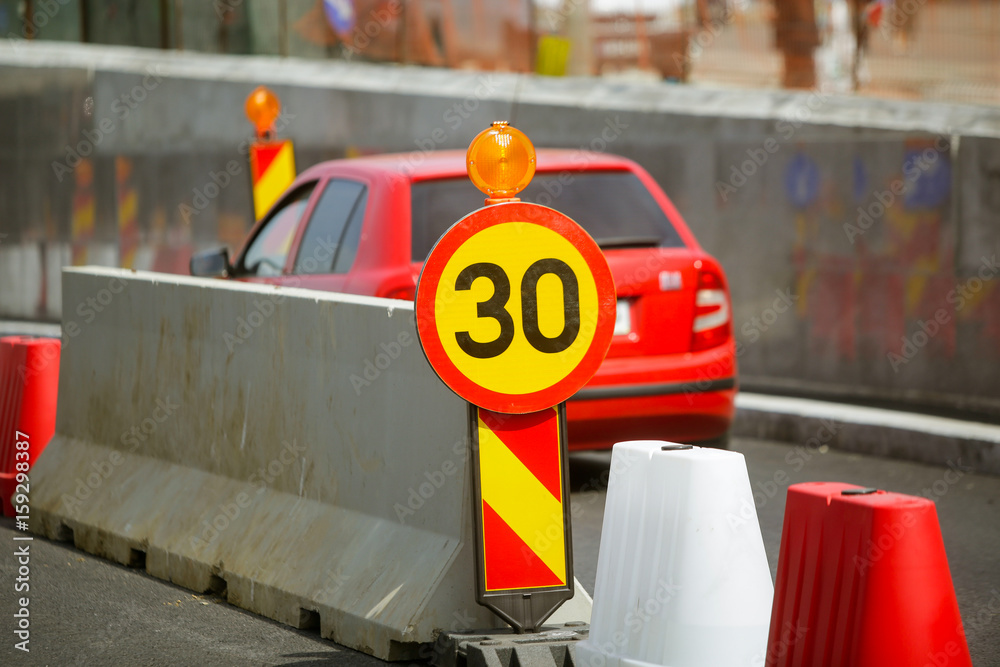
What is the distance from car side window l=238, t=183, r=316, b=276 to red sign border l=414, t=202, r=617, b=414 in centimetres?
408

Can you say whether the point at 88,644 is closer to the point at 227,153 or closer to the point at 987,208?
the point at 987,208

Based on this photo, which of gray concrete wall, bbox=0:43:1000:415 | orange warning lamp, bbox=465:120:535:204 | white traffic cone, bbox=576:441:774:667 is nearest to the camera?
white traffic cone, bbox=576:441:774:667

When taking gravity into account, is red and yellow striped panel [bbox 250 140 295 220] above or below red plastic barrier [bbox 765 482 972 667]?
above

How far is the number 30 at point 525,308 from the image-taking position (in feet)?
15.7

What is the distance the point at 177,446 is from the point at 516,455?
7.97 feet

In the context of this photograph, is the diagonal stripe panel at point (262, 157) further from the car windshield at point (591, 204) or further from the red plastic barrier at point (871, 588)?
the red plastic barrier at point (871, 588)

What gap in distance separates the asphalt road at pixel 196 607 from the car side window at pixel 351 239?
1712 millimetres

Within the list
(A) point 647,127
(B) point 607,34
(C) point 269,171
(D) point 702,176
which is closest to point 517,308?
(C) point 269,171

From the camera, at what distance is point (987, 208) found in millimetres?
10117

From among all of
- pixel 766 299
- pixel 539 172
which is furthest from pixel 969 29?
pixel 539 172

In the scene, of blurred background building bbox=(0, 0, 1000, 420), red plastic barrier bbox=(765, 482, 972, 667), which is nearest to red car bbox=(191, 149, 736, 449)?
blurred background building bbox=(0, 0, 1000, 420)

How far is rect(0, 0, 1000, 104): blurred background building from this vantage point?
15867 millimetres

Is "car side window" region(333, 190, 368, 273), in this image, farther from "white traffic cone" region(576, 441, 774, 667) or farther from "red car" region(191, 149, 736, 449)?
"white traffic cone" region(576, 441, 774, 667)

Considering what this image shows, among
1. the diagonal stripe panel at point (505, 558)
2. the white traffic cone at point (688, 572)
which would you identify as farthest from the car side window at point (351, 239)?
the white traffic cone at point (688, 572)
